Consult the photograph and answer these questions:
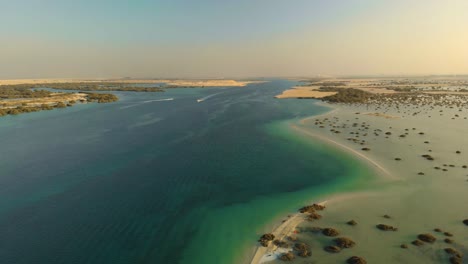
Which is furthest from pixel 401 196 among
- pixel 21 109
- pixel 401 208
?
pixel 21 109

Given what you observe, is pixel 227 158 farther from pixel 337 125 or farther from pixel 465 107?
pixel 465 107

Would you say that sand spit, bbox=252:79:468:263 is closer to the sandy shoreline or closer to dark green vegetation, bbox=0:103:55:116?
the sandy shoreline

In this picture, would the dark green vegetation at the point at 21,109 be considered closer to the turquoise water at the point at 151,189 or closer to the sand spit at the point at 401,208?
the turquoise water at the point at 151,189

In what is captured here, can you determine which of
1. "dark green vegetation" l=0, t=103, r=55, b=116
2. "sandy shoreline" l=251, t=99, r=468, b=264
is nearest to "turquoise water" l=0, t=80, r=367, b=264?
"sandy shoreline" l=251, t=99, r=468, b=264

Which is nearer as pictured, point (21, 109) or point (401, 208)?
point (401, 208)

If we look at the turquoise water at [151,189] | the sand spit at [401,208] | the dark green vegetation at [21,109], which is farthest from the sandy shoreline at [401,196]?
the dark green vegetation at [21,109]

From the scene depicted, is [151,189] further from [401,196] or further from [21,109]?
[21,109]
